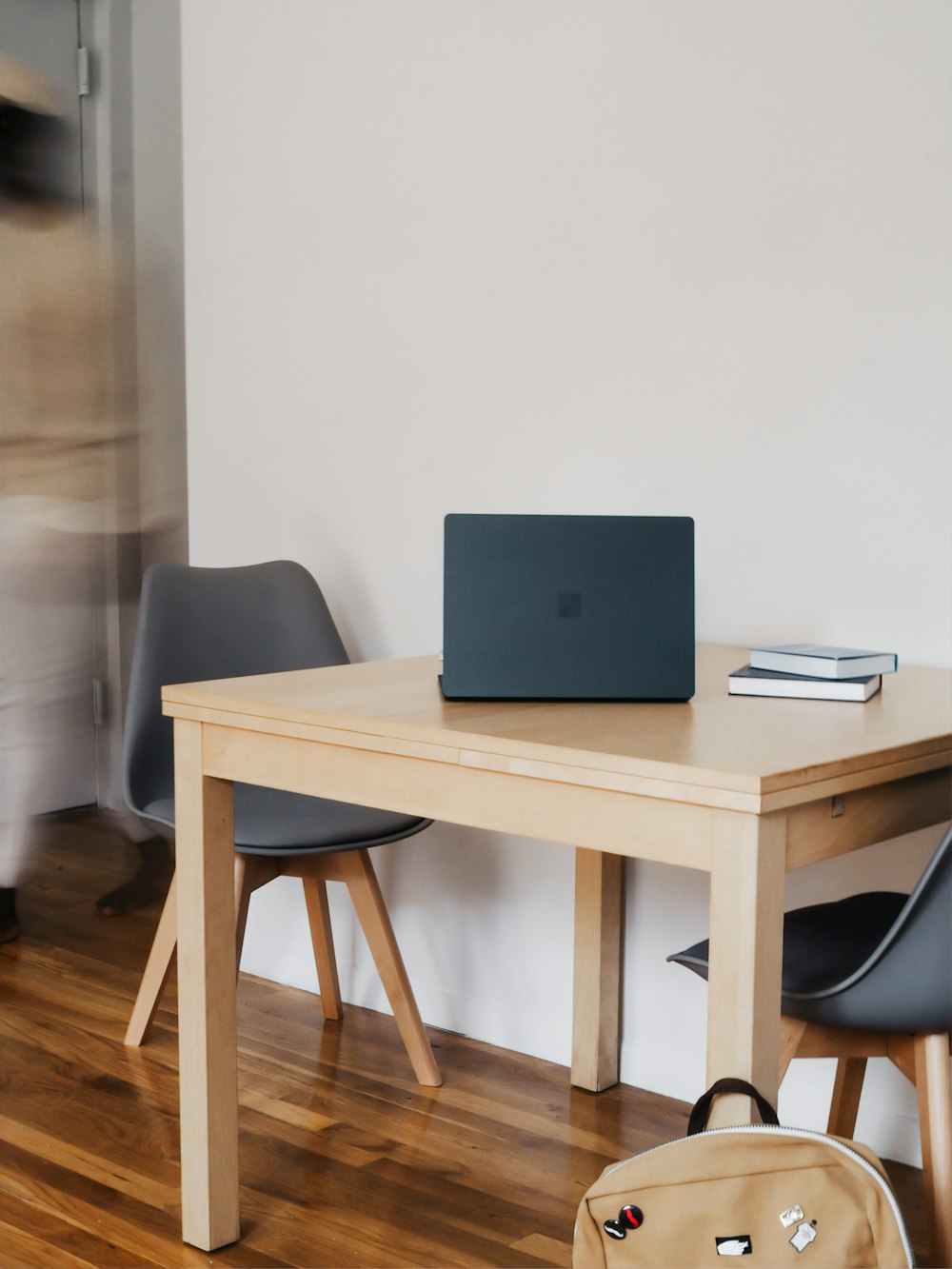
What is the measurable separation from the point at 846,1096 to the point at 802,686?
520 millimetres

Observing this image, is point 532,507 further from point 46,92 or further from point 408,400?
point 46,92

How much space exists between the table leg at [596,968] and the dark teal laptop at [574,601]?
28.0 inches

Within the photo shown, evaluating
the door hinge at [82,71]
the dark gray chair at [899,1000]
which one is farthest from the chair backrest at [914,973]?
the door hinge at [82,71]

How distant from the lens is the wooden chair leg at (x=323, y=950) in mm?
2508

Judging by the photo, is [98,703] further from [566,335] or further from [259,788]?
[566,335]

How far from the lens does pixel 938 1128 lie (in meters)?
1.41

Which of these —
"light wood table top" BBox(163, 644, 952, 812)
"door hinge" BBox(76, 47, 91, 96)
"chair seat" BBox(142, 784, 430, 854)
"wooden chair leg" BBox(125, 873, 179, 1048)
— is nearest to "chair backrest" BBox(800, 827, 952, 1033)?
"light wood table top" BBox(163, 644, 952, 812)

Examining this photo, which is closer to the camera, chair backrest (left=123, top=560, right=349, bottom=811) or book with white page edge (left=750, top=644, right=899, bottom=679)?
book with white page edge (left=750, top=644, right=899, bottom=679)

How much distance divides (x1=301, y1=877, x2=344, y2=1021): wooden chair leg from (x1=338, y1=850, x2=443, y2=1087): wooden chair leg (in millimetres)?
268

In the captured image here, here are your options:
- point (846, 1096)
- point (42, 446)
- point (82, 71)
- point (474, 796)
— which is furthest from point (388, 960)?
point (82, 71)

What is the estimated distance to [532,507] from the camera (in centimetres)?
235

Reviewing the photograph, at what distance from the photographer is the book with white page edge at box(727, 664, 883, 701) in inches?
61.5

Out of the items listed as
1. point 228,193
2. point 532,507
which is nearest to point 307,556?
point 532,507

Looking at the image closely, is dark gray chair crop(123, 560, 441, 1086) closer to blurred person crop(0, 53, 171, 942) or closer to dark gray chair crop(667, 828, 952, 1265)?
blurred person crop(0, 53, 171, 942)
